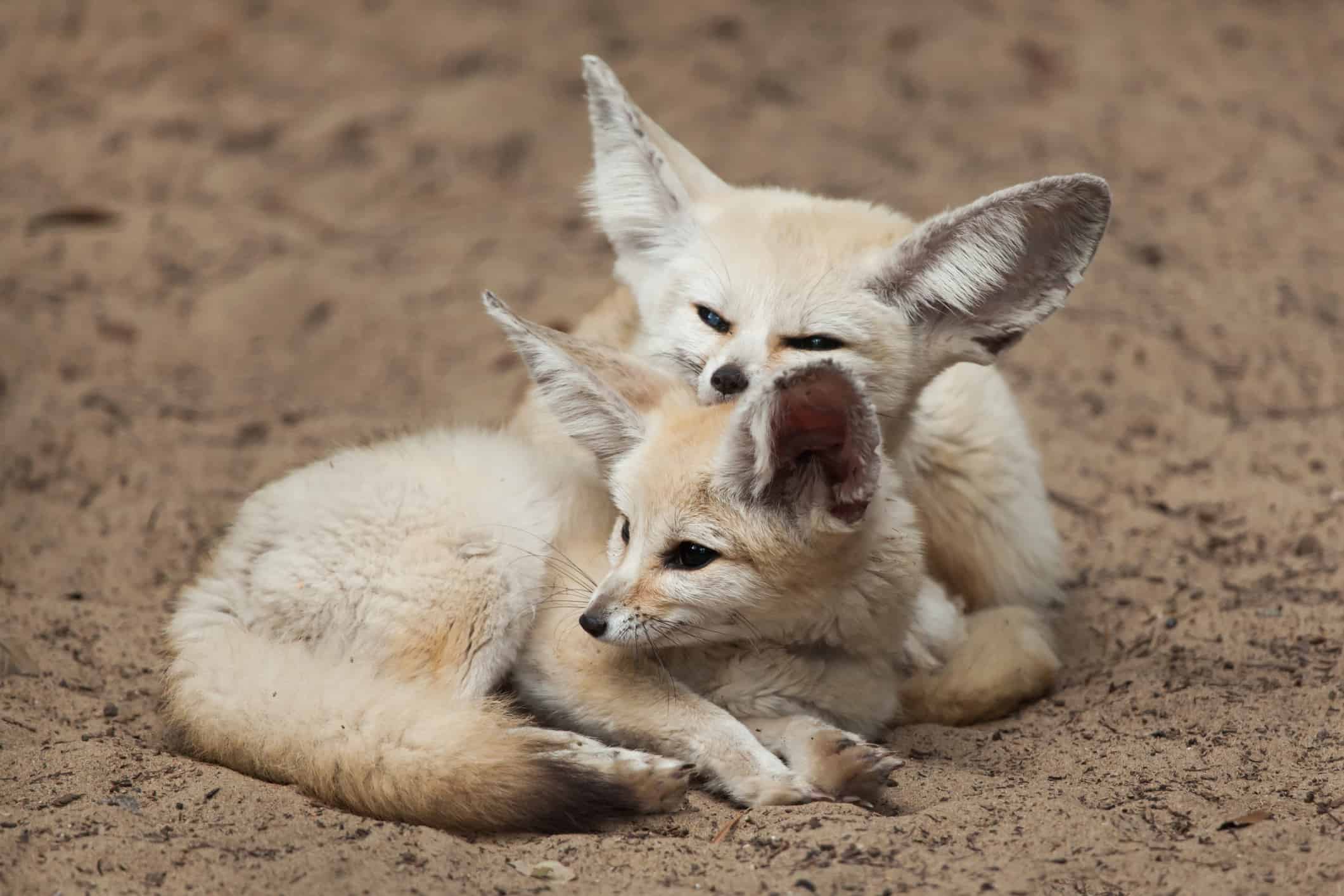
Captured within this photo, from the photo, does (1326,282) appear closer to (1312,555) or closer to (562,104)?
(1312,555)

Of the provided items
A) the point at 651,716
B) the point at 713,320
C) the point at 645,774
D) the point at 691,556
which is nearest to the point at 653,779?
the point at 645,774

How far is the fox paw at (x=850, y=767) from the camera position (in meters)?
2.93

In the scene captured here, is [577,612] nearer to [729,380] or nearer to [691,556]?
[691,556]

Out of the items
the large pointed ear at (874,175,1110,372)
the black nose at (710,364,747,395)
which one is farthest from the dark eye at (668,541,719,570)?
the large pointed ear at (874,175,1110,372)

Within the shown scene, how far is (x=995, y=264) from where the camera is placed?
3326 mm

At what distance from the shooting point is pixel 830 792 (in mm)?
2955

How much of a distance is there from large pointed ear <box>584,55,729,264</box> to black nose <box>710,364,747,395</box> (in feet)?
2.31

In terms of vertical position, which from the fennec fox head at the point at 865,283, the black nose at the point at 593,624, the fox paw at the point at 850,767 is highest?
the fennec fox head at the point at 865,283

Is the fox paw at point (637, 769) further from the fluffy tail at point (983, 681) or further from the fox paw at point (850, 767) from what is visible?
the fluffy tail at point (983, 681)

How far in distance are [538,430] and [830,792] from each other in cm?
148

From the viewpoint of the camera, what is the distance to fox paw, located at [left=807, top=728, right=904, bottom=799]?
293 centimetres

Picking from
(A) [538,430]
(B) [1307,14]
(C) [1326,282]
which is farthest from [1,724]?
(B) [1307,14]

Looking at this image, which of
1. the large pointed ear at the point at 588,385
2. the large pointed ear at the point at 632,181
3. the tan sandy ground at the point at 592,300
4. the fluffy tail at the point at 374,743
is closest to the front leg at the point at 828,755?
the tan sandy ground at the point at 592,300

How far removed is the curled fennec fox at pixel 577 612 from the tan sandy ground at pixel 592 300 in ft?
0.41
